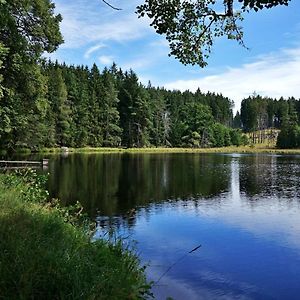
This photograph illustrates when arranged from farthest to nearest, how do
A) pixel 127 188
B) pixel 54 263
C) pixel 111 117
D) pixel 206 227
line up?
1. pixel 111 117
2. pixel 127 188
3. pixel 206 227
4. pixel 54 263

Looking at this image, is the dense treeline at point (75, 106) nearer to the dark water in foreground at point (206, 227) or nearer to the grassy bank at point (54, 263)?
the dark water in foreground at point (206, 227)

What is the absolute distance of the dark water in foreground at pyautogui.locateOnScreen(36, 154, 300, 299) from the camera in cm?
1120

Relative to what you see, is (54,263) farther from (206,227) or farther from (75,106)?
(75,106)

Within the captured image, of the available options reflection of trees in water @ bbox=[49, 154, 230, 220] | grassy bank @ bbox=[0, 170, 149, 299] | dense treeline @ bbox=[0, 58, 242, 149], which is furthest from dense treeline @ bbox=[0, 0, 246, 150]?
grassy bank @ bbox=[0, 170, 149, 299]

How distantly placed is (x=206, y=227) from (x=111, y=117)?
80.2 metres

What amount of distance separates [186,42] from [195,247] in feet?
32.1

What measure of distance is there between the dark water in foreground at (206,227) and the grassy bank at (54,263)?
6.50 feet

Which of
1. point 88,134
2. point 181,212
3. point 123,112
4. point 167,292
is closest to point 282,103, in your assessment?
point 123,112

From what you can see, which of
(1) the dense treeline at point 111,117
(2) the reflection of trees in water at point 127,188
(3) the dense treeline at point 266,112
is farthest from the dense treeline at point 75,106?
(3) the dense treeline at point 266,112

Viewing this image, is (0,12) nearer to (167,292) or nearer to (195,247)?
(167,292)

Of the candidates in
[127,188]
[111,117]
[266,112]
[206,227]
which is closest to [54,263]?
[206,227]

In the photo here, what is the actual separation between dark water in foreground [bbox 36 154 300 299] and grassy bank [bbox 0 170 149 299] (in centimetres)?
198

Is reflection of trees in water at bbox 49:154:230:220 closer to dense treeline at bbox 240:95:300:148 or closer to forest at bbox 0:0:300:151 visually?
forest at bbox 0:0:300:151

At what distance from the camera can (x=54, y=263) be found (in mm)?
6660
